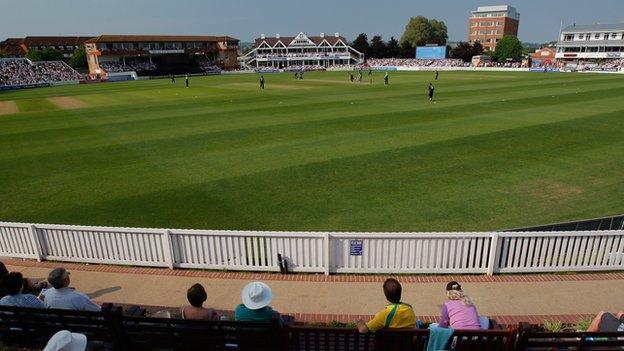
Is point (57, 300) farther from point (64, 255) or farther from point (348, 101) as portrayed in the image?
point (348, 101)

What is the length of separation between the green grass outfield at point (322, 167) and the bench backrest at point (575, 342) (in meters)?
5.76

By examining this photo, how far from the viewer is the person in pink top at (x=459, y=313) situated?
4.75 metres

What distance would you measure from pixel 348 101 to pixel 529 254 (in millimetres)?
25592

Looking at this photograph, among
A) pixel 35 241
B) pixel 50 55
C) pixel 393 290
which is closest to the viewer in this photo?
pixel 393 290

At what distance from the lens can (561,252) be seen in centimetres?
775

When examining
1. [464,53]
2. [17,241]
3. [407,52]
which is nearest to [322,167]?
[17,241]

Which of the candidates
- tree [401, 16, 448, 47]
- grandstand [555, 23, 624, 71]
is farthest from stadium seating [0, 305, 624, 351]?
tree [401, 16, 448, 47]

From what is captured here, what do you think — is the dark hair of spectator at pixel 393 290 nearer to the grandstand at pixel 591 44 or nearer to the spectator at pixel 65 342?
the spectator at pixel 65 342

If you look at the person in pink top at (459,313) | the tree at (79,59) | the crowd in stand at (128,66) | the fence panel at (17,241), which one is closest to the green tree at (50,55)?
the tree at (79,59)

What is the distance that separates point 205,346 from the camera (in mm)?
4512

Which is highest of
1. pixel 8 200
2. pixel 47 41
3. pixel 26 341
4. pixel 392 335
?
pixel 47 41

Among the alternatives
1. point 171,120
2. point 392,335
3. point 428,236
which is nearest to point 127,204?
point 428,236

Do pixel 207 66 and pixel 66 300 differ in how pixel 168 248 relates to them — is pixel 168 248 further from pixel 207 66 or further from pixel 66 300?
pixel 207 66

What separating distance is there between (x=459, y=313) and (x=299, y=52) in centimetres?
11373
